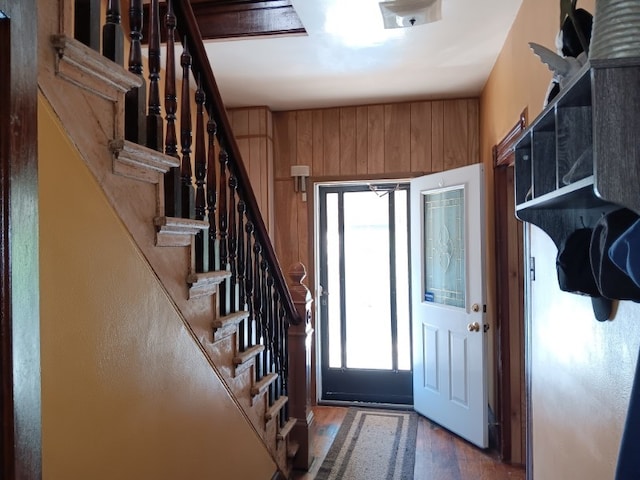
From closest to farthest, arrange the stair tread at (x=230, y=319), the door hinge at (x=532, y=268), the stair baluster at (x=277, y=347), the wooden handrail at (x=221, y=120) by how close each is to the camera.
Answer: the wooden handrail at (x=221, y=120), the stair tread at (x=230, y=319), the door hinge at (x=532, y=268), the stair baluster at (x=277, y=347)

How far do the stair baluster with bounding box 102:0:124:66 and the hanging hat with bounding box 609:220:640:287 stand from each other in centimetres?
116

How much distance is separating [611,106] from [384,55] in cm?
221

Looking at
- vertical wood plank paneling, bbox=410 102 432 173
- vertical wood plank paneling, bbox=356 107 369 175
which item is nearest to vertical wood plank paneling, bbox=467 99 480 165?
vertical wood plank paneling, bbox=410 102 432 173

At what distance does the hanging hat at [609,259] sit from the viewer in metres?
0.86

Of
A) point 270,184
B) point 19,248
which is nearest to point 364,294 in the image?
point 270,184

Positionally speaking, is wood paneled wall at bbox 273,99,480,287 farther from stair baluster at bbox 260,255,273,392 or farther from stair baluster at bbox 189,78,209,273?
stair baluster at bbox 189,78,209,273

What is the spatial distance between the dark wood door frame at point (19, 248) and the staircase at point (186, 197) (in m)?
0.17

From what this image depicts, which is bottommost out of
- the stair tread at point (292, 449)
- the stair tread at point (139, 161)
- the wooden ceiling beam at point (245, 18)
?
the stair tread at point (292, 449)

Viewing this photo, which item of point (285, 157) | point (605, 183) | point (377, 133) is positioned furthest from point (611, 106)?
point (285, 157)

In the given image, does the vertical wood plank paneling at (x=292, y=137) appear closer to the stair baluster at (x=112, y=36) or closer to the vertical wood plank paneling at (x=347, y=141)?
the vertical wood plank paneling at (x=347, y=141)

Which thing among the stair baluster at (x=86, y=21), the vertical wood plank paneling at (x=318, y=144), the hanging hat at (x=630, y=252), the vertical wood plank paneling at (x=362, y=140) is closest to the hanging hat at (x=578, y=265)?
the hanging hat at (x=630, y=252)

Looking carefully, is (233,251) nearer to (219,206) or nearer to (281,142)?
(219,206)

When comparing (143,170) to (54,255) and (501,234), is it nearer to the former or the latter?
(54,255)

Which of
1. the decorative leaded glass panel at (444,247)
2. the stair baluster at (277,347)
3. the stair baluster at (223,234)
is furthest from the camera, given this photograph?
the decorative leaded glass panel at (444,247)
